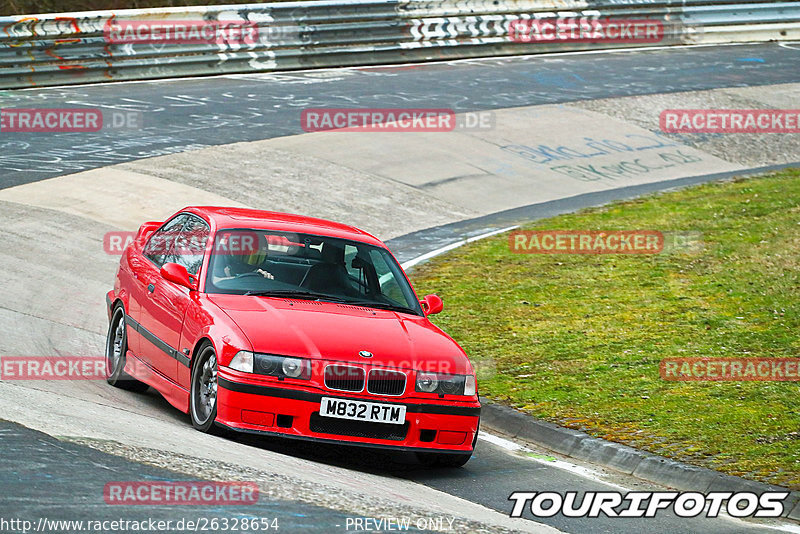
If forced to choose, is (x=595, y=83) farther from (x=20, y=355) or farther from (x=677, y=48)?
(x=20, y=355)

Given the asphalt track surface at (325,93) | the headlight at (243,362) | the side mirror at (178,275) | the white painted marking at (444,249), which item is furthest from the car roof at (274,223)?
the asphalt track surface at (325,93)

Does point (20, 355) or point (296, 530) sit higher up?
point (296, 530)

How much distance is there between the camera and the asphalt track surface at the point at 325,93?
60.1 ft

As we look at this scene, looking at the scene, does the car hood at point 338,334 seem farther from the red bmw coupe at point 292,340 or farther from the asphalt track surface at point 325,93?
the asphalt track surface at point 325,93

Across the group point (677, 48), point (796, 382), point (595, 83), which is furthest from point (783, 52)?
point (796, 382)

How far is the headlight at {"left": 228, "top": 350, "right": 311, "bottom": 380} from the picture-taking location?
7.19 metres

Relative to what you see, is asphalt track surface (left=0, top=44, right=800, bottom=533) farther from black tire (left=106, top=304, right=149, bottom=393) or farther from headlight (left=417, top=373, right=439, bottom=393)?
black tire (left=106, top=304, right=149, bottom=393)

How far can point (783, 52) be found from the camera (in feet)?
96.3

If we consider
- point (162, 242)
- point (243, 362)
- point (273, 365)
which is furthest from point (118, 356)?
point (273, 365)

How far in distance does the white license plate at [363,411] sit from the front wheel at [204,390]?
2.40 feet

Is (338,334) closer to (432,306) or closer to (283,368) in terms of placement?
(283,368)

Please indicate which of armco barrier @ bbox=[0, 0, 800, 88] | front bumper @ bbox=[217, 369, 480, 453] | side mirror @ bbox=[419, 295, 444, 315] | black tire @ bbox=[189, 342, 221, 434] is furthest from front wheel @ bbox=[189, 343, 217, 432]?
armco barrier @ bbox=[0, 0, 800, 88]

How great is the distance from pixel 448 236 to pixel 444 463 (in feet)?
27.6

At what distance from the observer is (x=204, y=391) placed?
300 inches
